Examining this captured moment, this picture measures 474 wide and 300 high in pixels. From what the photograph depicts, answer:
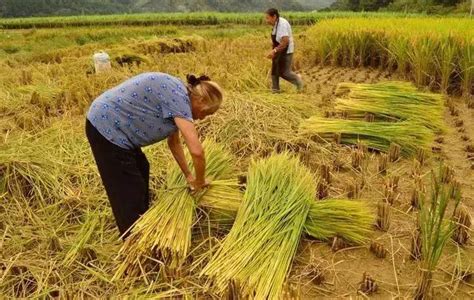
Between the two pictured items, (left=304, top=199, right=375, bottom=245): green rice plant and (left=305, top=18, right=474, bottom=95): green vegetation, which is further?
(left=305, top=18, right=474, bottom=95): green vegetation

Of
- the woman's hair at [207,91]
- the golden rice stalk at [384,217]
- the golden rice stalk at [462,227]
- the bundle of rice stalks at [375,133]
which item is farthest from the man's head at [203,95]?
the bundle of rice stalks at [375,133]

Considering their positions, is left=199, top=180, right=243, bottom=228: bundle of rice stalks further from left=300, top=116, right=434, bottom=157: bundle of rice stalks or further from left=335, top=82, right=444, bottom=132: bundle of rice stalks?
left=335, top=82, right=444, bottom=132: bundle of rice stalks

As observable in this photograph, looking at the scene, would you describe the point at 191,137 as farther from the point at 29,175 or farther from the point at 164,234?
the point at 29,175

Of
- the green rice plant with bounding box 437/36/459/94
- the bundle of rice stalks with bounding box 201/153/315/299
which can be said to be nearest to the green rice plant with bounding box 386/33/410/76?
the green rice plant with bounding box 437/36/459/94

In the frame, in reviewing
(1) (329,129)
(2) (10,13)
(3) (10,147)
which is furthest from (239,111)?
(2) (10,13)

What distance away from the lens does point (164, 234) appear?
2.48 metres

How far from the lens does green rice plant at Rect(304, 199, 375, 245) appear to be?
2.76m

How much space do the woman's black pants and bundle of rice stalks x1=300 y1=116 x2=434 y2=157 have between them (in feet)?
6.37

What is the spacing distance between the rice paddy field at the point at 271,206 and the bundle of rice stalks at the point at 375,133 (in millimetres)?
12

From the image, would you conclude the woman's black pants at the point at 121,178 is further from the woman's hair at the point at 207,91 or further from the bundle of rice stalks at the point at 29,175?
the bundle of rice stalks at the point at 29,175

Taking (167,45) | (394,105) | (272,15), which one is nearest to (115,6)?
(167,45)

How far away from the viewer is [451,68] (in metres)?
6.03

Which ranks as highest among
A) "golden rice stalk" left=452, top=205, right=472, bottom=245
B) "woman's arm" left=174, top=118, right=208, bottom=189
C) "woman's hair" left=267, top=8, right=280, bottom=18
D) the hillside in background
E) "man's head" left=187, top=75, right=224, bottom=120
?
"woman's hair" left=267, top=8, right=280, bottom=18

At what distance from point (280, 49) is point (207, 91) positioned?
145 inches
